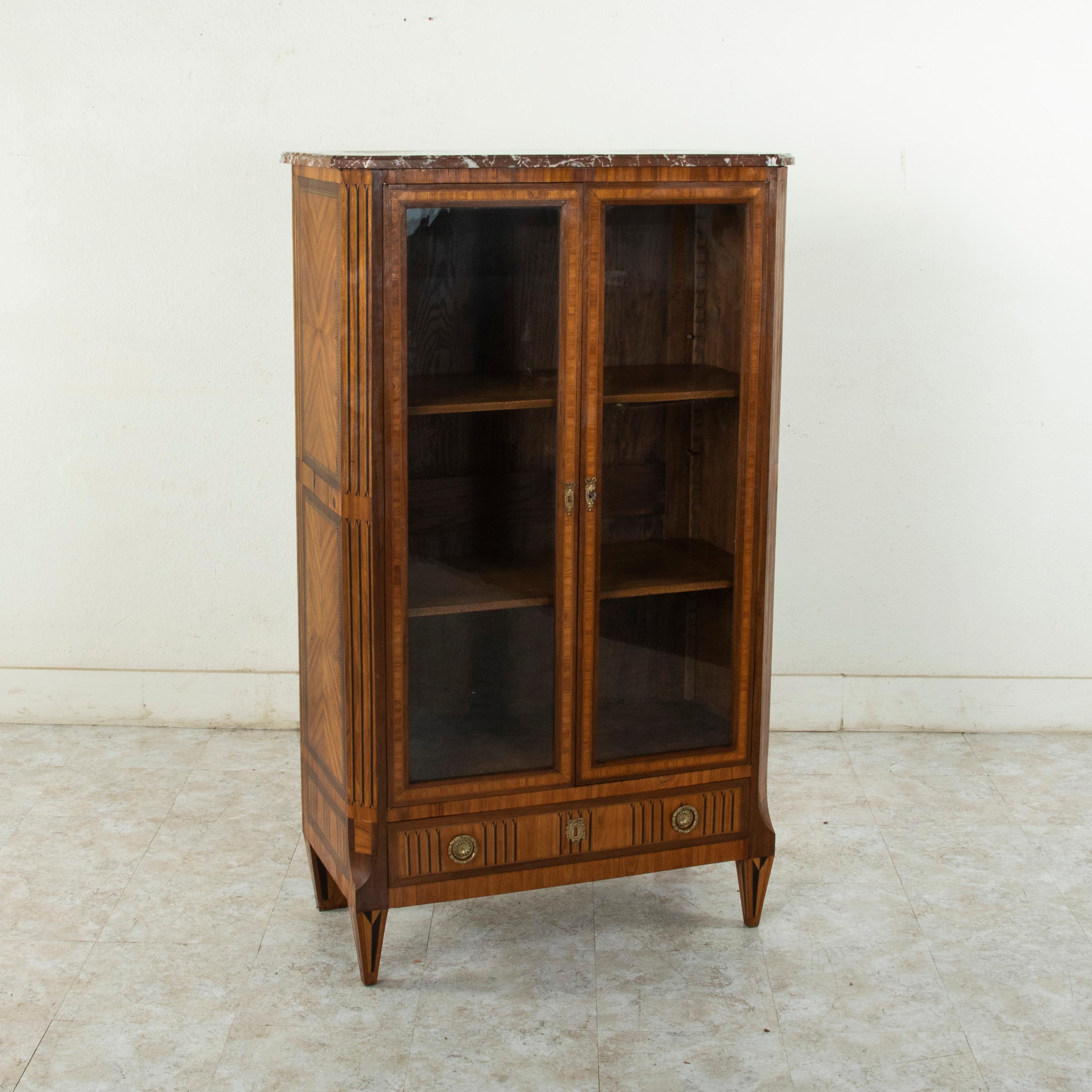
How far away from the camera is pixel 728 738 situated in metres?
2.81

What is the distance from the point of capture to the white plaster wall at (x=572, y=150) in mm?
3527

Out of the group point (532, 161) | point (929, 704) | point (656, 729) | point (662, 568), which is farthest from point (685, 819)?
point (929, 704)

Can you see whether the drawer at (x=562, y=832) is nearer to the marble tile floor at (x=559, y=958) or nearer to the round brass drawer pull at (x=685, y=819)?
the round brass drawer pull at (x=685, y=819)

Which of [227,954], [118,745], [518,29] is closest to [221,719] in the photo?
[118,745]

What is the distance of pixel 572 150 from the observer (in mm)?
3580

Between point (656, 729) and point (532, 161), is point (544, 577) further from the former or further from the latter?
point (532, 161)

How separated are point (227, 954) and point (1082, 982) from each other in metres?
1.66


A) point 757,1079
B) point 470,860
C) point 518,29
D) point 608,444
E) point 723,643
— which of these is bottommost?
point 757,1079

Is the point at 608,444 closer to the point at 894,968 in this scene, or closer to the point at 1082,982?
the point at 894,968

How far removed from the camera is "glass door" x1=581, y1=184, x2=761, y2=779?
2559mm

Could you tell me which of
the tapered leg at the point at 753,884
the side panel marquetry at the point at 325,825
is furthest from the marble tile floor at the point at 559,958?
the side panel marquetry at the point at 325,825

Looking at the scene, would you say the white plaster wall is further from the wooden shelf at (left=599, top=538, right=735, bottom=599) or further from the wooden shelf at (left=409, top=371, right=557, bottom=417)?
the wooden shelf at (left=409, top=371, right=557, bottom=417)

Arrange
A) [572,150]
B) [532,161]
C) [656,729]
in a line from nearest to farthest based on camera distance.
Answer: [532,161]
[656,729]
[572,150]

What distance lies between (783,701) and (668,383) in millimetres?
1572
